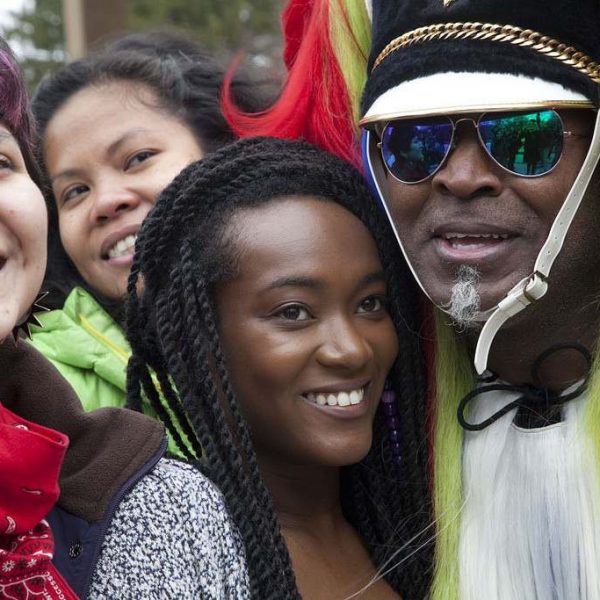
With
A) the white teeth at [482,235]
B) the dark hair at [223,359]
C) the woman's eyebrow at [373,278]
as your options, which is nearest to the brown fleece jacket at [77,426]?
the dark hair at [223,359]

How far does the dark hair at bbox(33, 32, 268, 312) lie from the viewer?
10.5ft

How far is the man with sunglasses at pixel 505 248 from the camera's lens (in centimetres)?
208

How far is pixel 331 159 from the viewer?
2383 millimetres

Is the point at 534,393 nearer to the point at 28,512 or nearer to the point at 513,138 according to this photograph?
the point at 513,138

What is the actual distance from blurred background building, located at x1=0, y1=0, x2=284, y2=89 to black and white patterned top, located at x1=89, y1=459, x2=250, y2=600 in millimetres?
3671

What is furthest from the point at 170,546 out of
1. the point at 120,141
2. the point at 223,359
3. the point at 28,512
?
the point at 120,141

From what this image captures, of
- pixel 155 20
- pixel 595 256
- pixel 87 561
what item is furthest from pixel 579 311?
pixel 155 20

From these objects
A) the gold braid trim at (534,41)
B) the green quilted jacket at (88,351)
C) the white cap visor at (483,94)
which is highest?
the gold braid trim at (534,41)

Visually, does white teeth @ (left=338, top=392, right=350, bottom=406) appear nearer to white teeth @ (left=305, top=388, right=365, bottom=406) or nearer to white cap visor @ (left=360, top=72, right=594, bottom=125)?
white teeth @ (left=305, top=388, right=365, bottom=406)

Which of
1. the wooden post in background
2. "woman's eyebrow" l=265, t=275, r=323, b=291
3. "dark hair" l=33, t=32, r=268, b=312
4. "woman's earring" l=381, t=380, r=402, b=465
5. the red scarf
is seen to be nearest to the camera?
the red scarf

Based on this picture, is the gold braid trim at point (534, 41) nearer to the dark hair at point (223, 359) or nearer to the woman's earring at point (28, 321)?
the dark hair at point (223, 359)

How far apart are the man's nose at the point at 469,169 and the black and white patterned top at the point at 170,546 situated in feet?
2.40

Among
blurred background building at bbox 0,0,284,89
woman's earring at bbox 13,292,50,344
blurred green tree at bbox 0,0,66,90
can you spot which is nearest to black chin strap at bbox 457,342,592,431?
woman's earring at bbox 13,292,50,344

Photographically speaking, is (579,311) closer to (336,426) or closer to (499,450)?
(499,450)
